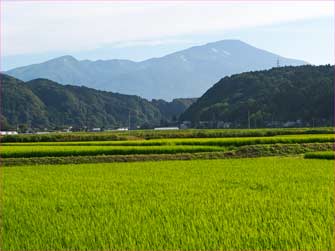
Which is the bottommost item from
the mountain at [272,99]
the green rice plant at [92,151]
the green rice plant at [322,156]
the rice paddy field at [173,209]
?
the green rice plant at [322,156]

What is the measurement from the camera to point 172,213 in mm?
7066

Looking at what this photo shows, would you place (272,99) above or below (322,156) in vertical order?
above

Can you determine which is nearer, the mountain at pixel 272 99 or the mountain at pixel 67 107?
the mountain at pixel 272 99

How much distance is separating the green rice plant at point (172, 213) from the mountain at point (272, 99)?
154 ft

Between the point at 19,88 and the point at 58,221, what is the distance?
255 ft

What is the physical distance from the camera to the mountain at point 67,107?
7806 centimetres

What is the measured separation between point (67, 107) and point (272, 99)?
3985cm

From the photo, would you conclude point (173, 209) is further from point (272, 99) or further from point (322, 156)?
point (272, 99)

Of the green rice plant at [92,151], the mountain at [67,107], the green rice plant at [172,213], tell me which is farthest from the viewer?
the mountain at [67,107]

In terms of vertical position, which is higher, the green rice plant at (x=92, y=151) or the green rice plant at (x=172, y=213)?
the green rice plant at (x=92, y=151)

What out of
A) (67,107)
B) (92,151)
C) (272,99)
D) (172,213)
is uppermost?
(67,107)

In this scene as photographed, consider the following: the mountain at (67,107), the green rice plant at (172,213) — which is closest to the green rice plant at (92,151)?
the green rice plant at (172,213)

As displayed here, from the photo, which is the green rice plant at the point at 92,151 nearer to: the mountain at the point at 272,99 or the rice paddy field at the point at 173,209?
the rice paddy field at the point at 173,209

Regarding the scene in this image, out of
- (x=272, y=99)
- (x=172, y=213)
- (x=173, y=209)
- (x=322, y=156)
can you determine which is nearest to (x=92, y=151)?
(x=322, y=156)
